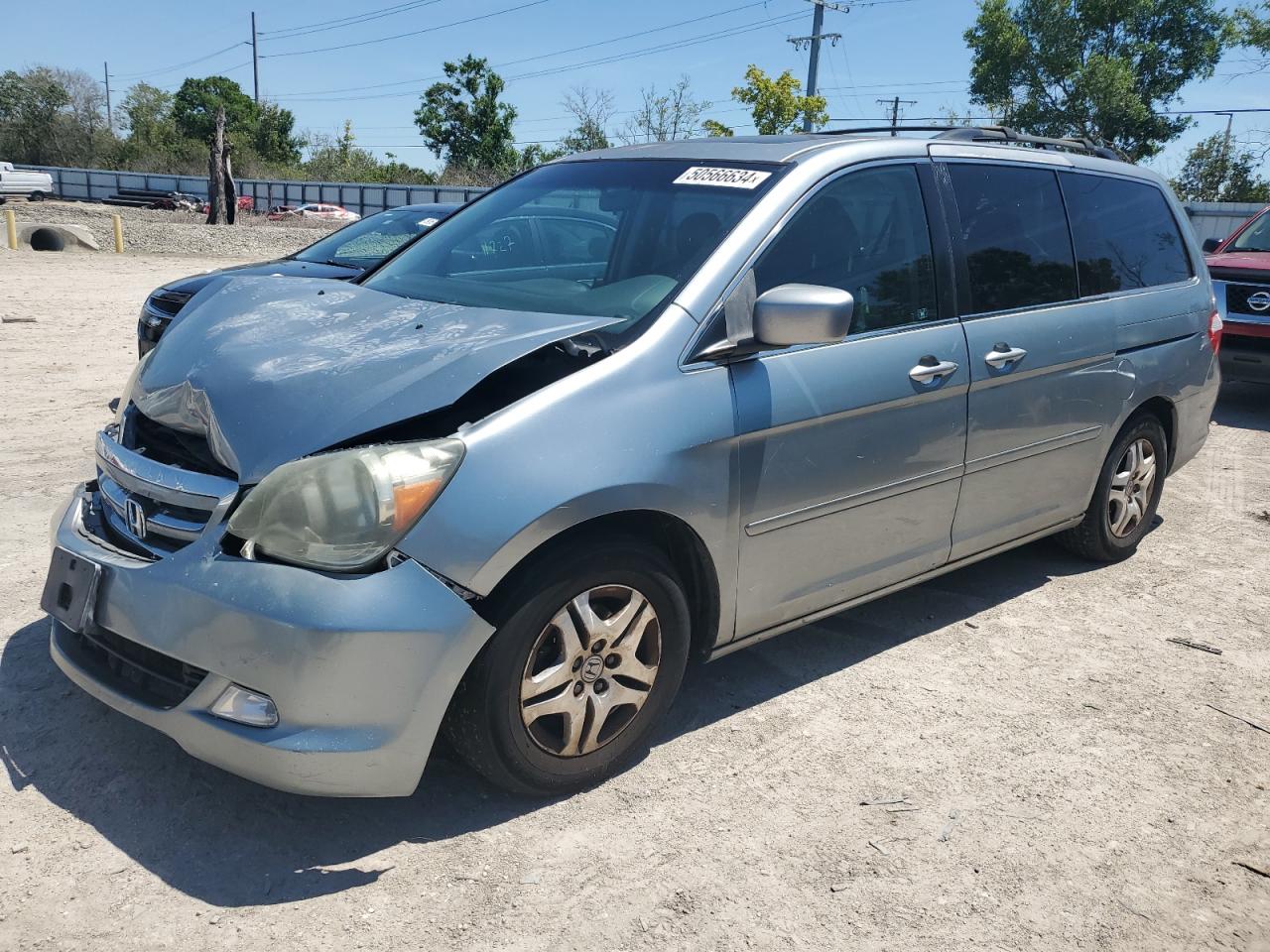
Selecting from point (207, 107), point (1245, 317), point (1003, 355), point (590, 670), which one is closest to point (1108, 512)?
point (1003, 355)

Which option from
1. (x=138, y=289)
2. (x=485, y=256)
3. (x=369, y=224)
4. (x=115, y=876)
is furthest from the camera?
(x=138, y=289)

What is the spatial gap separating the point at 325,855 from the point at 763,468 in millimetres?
1618

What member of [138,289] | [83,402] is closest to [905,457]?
[83,402]

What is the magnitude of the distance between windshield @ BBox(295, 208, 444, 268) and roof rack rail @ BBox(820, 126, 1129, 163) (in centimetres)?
514

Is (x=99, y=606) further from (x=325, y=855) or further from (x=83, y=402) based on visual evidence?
(x=83, y=402)

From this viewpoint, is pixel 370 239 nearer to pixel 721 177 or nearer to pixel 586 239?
pixel 586 239

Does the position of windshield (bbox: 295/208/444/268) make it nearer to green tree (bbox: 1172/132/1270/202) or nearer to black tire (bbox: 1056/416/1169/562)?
black tire (bbox: 1056/416/1169/562)

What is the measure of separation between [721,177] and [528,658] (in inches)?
69.6

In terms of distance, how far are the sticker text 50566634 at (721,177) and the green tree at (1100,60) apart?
39663 millimetres

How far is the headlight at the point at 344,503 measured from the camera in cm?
253

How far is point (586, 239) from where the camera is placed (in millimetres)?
3779

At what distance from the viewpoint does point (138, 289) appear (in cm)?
1623

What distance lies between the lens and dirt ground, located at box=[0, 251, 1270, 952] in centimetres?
255

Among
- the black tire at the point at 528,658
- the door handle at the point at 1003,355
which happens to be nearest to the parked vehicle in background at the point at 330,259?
the door handle at the point at 1003,355
